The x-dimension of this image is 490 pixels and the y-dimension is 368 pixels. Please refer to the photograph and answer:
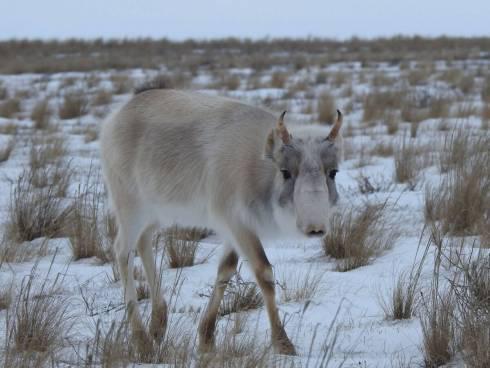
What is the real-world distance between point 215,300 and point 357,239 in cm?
173

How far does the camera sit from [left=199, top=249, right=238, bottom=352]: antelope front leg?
12.4 feet

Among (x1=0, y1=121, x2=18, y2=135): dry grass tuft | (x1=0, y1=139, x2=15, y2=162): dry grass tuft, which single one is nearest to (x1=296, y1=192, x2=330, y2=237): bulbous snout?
(x1=0, y1=139, x2=15, y2=162): dry grass tuft

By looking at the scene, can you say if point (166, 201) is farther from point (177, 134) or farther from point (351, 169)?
point (351, 169)

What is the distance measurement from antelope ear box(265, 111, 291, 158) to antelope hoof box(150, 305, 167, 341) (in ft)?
3.42

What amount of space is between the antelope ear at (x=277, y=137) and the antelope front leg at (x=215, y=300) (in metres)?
0.76

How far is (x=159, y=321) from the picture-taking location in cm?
390

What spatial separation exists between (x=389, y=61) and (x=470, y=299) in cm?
2150

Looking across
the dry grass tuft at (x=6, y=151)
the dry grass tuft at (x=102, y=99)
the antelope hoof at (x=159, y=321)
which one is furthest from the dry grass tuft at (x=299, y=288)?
the dry grass tuft at (x=102, y=99)

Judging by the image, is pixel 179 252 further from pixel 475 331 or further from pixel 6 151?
pixel 6 151

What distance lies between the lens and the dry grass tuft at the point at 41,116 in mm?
12782

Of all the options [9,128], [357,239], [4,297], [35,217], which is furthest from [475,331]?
[9,128]

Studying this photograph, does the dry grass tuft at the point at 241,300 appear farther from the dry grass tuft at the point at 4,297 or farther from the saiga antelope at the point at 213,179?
the dry grass tuft at the point at 4,297

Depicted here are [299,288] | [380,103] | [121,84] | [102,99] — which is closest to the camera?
[299,288]

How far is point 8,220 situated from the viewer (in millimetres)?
6199
